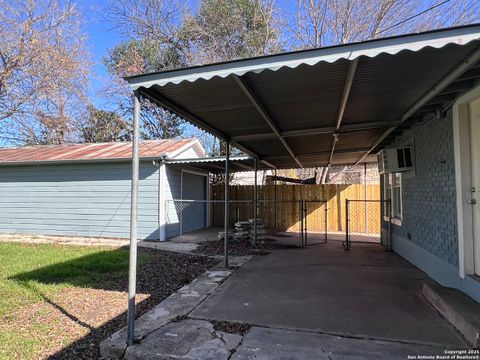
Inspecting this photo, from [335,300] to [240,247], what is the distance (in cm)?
434

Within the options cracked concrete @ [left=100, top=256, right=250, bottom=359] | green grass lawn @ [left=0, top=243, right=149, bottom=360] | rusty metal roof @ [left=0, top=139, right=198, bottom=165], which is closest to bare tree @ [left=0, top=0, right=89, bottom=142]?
rusty metal roof @ [left=0, top=139, right=198, bottom=165]

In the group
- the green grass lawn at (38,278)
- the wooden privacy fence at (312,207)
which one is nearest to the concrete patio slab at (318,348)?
the green grass lawn at (38,278)

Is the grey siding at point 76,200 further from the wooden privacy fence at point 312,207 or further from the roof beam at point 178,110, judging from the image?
the roof beam at point 178,110

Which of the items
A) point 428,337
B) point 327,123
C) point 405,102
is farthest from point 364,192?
point 428,337

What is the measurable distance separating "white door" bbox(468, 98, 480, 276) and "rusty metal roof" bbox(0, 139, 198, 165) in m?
7.64

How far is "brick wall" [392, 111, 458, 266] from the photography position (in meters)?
4.41

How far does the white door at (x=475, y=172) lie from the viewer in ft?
12.8

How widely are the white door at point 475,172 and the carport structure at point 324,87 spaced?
32 centimetres

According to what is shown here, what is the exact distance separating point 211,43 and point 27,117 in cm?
954

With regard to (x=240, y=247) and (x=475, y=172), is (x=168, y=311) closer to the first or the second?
(x=475, y=172)

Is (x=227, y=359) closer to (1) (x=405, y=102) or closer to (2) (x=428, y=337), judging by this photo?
(2) (x=428, y=337)

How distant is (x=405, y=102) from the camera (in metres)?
4.37

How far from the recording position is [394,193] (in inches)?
312

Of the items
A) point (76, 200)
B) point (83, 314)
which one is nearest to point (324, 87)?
point (83, 314)
